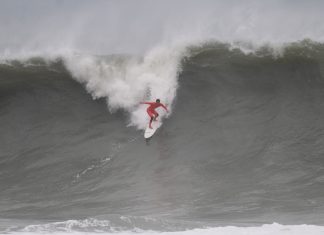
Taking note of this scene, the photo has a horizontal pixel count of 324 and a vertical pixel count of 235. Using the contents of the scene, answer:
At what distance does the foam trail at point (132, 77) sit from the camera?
15164 millimetres

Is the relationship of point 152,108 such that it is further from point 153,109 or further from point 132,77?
point 132,77

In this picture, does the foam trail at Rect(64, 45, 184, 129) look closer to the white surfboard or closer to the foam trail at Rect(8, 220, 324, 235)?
the white surfboard

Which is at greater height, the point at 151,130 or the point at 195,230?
the point at 151,130

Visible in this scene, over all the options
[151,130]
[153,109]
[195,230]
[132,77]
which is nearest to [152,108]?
[153,109]

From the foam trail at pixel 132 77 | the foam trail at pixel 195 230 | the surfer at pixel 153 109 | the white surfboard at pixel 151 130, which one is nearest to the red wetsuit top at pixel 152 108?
the surfer at pixel 153 109

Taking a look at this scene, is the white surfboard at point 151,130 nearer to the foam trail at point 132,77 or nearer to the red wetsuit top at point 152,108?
the red wetsuit top at point 152,108

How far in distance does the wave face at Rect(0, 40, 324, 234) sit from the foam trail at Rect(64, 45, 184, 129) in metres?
0.03

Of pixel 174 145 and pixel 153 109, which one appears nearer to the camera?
pixel 174 145

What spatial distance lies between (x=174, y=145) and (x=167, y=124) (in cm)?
70

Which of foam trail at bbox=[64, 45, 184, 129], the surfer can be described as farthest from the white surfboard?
foam trail at bbox=[64, 45, 184, 129]

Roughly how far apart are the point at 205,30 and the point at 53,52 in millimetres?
3382

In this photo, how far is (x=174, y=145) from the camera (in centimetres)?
1379

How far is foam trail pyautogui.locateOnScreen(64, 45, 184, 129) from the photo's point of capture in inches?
597

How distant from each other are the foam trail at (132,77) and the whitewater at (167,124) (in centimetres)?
3
